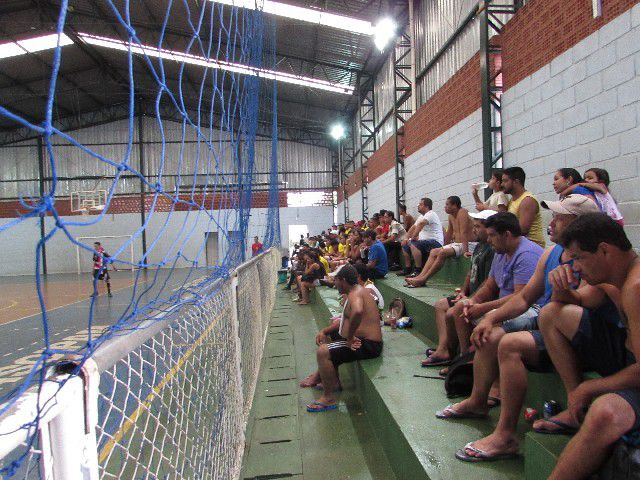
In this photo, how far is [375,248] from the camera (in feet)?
20.3

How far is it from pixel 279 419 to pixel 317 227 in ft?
59.5

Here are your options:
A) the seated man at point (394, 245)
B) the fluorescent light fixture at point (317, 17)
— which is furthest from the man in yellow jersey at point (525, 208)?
the fluorescent light fixture at point (317, 17)

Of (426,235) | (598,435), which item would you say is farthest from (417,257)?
(598,435)

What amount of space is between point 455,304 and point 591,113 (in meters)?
Answer: 2.05

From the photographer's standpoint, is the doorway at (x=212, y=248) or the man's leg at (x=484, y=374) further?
the doorway at (x=212, y=248)

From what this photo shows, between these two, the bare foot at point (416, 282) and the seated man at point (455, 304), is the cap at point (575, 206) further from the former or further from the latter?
the bare foot at point (416, 282)

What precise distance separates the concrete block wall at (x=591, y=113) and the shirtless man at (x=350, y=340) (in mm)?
2030

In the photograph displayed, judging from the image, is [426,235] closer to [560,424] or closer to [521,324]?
[521,324]

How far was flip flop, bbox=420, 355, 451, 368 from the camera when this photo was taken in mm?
3150

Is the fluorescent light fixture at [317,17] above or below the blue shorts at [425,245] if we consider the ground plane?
above

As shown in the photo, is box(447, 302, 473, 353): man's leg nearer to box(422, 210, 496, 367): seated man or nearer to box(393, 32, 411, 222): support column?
box(422, 210, 496, 367): seated man

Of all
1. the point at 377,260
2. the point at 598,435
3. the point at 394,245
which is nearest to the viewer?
the point at 598,435

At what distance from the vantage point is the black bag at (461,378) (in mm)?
2551

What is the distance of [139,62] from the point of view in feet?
51.3
